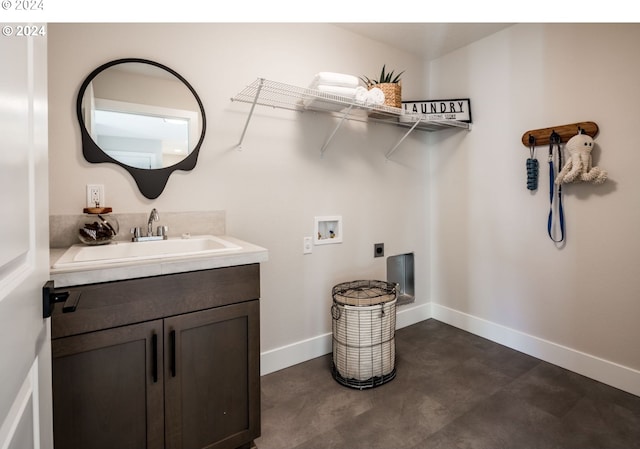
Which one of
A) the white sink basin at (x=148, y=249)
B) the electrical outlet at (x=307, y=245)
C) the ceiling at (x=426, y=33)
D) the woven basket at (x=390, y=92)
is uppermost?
the ceiling at (x=426, y=33)

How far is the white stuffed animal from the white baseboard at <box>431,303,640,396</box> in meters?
1.10

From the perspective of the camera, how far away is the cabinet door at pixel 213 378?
1205 millimetres

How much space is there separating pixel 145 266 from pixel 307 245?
124cm

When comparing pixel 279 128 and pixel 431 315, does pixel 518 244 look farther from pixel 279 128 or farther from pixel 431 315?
pixel 279 128

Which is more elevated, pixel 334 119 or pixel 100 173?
pixel 334 119

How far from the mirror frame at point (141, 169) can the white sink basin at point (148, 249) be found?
11.1 inches

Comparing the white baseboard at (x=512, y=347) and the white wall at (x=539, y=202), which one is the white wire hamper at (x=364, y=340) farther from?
the white wall at (x=539, y=202)

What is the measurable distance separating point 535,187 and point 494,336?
117 cm

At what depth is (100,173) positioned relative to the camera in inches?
61.8

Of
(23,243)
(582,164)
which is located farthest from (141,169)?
(582,164)

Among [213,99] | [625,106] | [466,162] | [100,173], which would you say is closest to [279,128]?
[213,99]

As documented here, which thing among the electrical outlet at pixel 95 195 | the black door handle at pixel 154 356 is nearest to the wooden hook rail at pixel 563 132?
the black door handle at pixel 154 356

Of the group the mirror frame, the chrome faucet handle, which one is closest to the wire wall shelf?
the mirror frame

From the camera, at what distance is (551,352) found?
2.18 meters
